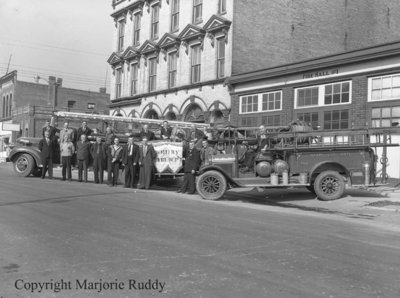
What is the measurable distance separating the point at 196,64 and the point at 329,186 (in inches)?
626

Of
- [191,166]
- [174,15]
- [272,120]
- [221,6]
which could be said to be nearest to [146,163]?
[191,166]

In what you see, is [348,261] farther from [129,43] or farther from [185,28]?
[129,43]

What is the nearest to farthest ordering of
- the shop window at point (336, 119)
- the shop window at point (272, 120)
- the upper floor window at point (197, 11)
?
the shop window at point (336, 119), the shop window at point (272, 120), the upper floor window at point (197, 11)

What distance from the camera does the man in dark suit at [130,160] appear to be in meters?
15.2

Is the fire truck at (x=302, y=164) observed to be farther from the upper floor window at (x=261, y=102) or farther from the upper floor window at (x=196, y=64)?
the upper floor window at (x=196, y=64)

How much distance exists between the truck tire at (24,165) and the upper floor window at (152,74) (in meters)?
14.5

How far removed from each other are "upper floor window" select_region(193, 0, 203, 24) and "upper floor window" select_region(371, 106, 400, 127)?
42.2 ft

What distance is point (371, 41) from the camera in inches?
1166

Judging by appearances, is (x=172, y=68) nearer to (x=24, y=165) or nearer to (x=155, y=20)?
(x=155, y=20)

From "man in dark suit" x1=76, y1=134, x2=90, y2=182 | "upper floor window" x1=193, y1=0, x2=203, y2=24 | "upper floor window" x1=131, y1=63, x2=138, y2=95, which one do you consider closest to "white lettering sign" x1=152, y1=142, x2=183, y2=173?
"man in dark suit" x1=76, y1=134, x2=90, y2=182

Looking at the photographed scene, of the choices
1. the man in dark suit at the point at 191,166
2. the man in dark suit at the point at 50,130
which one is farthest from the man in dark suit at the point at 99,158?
the man in dark suit at the point at 191,166

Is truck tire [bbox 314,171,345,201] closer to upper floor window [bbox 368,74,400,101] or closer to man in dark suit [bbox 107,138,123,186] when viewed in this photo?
upper floor window [bbox 368,74,400,101]

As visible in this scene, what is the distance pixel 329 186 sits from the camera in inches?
494

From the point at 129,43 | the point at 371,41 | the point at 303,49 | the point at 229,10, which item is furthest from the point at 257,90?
the point at 129,43
